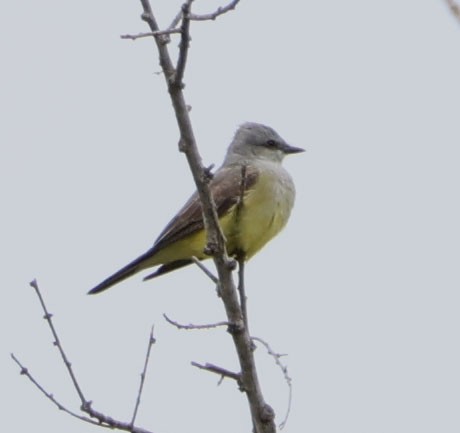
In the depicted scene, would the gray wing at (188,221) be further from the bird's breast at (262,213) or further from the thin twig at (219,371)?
the thin twig at (219,371)

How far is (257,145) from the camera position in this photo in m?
9.47

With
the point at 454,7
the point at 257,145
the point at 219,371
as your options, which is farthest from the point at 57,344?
the point at 257,145

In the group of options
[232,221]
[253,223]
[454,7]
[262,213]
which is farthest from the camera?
[262,213]

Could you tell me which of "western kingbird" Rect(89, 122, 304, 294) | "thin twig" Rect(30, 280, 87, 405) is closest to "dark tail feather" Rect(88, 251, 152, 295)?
"western kingbird" Rect(89, 122, 304, 294)

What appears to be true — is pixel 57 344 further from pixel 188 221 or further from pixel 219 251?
Result: pixel 188 221

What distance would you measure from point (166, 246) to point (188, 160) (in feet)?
12.9

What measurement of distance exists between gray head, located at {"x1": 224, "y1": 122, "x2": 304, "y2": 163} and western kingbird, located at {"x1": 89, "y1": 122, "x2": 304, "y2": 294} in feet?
1.46

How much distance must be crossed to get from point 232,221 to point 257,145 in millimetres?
1915

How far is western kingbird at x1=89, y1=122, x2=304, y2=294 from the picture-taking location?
771cm

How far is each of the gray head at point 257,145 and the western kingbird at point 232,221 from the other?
0.44 metres

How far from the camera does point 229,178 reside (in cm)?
836

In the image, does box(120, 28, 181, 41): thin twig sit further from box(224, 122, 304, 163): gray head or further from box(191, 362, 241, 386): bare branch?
box(224, 122, 304, 163): gray head

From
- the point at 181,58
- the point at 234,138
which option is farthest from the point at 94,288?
the point at 181,58

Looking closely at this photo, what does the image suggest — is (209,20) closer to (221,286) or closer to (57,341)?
(221,286)
